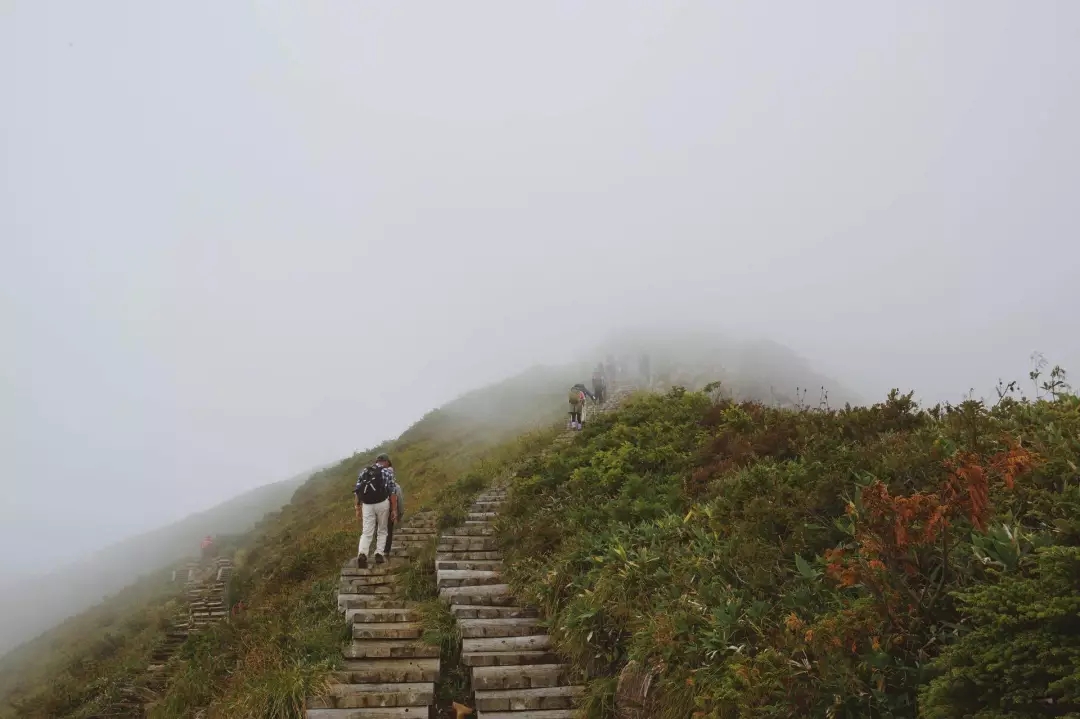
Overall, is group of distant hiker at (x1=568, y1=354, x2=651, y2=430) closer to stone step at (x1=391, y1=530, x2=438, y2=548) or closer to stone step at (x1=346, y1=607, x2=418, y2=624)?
stone step at (x1=391, y1=530, x2=438, y2=548)

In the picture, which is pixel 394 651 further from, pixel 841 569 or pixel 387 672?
pixel 841 569

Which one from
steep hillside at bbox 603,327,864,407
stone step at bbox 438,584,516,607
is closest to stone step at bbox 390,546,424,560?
stone step at bbox 438,584,516,607

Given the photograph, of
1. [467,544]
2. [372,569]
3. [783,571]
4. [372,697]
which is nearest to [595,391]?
[467,544]

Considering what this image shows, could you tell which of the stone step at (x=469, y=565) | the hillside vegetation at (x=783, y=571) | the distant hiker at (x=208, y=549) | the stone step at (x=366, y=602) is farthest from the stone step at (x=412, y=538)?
the distant hiker at (x=208, y=549)

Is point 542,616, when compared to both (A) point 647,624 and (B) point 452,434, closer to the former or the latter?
(A) point 647,624

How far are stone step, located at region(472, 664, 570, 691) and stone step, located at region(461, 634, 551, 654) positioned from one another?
0.48 metres

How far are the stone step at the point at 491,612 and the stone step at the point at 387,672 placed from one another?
1002 millimetres

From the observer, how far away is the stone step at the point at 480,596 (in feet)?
33.6

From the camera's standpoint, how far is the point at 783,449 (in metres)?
9.40

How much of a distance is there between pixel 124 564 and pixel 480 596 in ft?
200

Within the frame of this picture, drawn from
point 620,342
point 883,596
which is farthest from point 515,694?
point 620,342

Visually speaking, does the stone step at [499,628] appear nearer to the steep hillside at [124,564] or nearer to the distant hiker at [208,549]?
the distant hiker at [208,549]

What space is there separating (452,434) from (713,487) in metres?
→ 32.0

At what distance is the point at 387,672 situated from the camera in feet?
27.8
